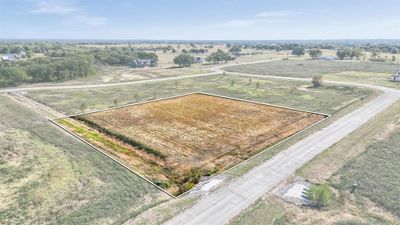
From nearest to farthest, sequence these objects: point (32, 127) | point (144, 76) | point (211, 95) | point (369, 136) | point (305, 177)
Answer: point (305, 177) < point (369, 136) < point (32, 127) < point (211, 95) < point (144, 76)

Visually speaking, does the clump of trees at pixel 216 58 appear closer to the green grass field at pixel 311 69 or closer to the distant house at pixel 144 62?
the green grass field at pixel 311 69

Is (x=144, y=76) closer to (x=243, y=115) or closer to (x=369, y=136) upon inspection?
(x=243, y=115)

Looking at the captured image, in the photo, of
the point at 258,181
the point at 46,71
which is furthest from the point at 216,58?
the point at 258,181

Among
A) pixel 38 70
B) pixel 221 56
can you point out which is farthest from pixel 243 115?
pixel 221 56

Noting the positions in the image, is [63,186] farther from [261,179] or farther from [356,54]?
[356,54]

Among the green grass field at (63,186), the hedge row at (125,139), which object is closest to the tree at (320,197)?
the green grass field at (63,186)

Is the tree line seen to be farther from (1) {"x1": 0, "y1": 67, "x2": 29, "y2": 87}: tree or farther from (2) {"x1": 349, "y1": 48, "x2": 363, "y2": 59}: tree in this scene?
(2) {"x1": 349, "y1": 48, "x2": 363, "y2": 59}: tree

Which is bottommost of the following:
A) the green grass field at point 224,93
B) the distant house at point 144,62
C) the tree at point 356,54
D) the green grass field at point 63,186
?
the green grass field at point 63,186
